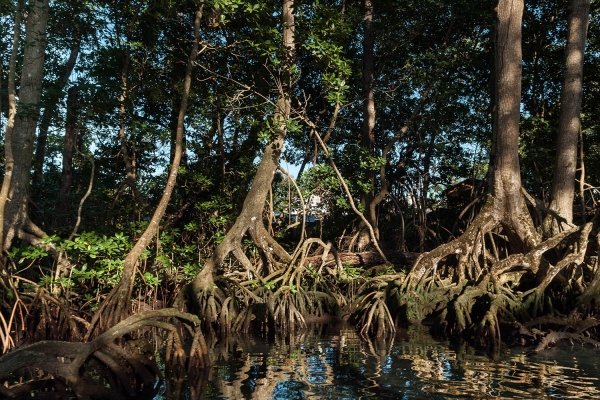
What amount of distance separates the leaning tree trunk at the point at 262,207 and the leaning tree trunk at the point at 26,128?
2778 millimetres

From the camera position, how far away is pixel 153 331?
9.39 m

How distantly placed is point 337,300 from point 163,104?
6.18m

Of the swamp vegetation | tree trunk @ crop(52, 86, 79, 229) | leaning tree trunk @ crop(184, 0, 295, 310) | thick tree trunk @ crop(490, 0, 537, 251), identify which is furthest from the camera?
tree trunk @ crop(52, 86, 79, 229)

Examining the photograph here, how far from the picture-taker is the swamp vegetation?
784 cm

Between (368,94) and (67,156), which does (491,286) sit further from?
(67,156)

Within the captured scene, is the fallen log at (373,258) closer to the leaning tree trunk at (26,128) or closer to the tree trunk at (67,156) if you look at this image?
the tree trunk at (67,156)

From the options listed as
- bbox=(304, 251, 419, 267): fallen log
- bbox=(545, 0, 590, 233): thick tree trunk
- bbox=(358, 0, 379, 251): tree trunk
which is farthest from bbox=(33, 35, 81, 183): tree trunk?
bbox=(545, 0, 590, 233): thick tree trunk

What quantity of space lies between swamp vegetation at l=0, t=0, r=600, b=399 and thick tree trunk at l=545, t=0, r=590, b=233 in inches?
1.6

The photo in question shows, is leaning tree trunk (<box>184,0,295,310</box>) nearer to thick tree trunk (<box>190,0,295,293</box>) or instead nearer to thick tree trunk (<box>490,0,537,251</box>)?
thick tree trunk (<box>190,0,295,293</box>)

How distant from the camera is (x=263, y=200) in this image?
1049 cm

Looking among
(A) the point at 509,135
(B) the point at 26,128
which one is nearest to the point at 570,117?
(A) the point at 509,135

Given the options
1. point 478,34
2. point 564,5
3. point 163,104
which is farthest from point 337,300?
point 564,5

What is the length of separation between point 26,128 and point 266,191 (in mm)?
4070

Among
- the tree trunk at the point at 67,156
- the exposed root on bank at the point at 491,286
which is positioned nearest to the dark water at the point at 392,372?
the exposed root on bank at the point at 491,286
